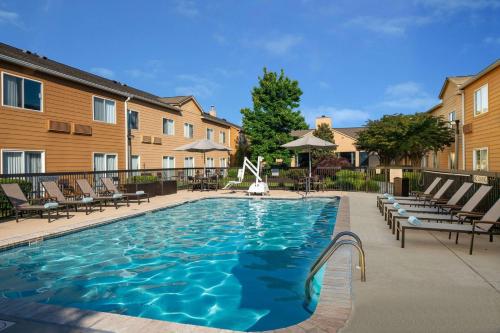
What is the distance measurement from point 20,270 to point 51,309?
3.02 metres

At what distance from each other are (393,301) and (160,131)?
21803 mm

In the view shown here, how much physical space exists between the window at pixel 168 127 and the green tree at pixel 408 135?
1489 centimetres

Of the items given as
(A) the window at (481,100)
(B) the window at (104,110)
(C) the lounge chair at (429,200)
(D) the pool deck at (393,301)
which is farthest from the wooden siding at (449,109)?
(B) the window at (104,110)

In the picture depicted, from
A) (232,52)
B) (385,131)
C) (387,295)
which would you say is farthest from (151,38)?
(387,295)

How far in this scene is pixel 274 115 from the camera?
2945 centimetres

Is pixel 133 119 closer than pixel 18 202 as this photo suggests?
No

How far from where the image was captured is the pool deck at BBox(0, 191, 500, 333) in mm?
3227

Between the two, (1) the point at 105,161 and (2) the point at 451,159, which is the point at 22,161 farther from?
(2) the point at 451,159

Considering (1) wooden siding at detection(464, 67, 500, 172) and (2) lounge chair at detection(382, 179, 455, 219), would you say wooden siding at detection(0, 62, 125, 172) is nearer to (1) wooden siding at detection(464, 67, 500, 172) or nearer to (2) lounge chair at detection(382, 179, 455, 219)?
(2) lounge chair at detection(382, 179, 455, 219)

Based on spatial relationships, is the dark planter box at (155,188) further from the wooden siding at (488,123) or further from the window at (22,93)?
the wooden siding at (488,123)

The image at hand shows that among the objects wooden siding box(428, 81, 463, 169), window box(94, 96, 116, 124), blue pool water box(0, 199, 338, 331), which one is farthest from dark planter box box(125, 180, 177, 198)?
wooden siding box(428, 81, 463, 169)

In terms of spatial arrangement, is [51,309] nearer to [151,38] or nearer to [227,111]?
[151,38]

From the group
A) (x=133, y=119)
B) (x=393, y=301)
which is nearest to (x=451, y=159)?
(x=133, y=119)

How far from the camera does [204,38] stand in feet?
86.8
